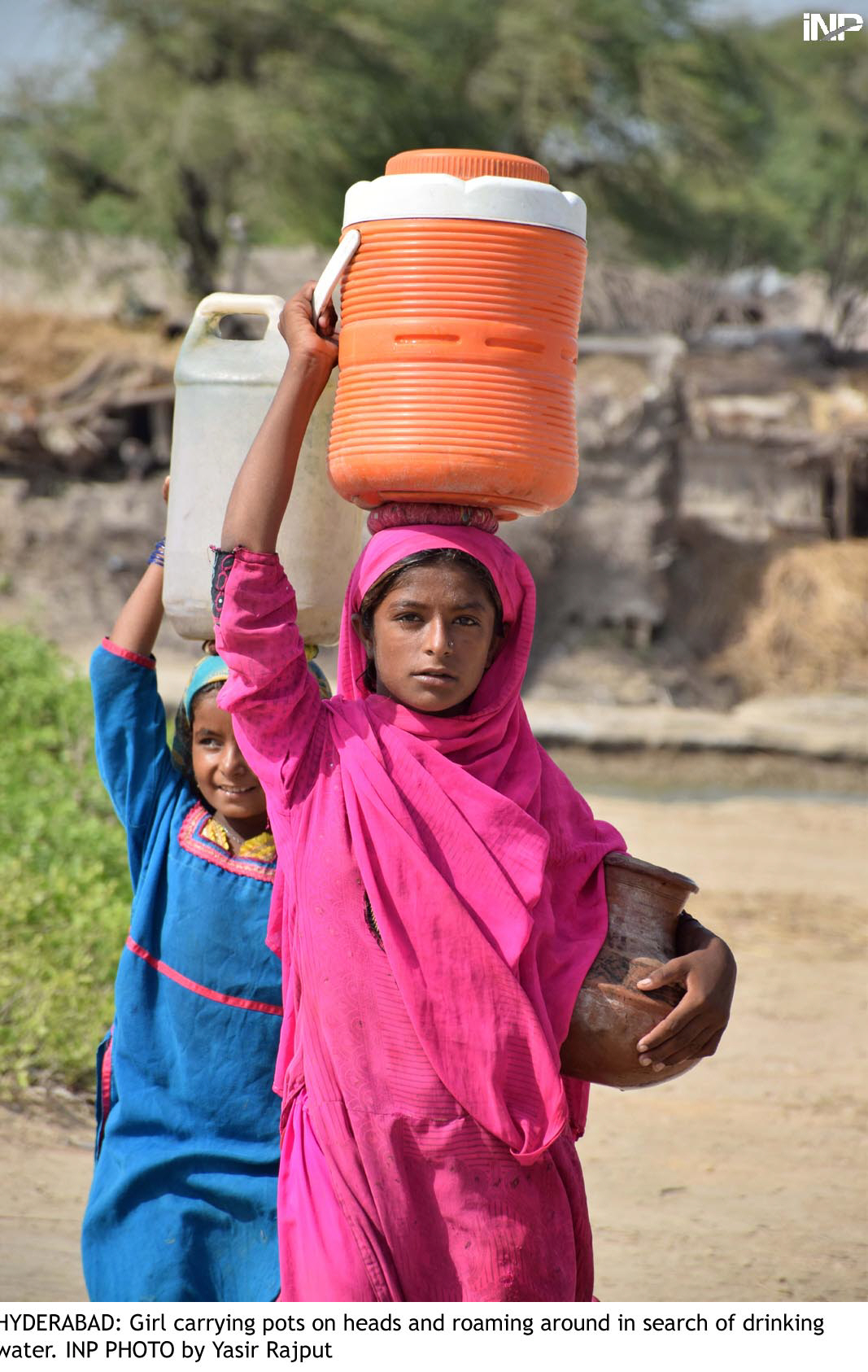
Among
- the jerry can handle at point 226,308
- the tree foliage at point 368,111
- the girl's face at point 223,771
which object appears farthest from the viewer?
the tree foliage at point 368,111

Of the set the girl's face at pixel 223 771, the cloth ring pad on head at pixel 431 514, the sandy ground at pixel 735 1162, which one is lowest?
the sandy ground at pixel 735 1162

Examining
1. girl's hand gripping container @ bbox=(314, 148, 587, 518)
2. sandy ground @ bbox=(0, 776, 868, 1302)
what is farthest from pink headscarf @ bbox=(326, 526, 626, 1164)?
sandy ground @ bbox=(0, 776, 868, 1302)

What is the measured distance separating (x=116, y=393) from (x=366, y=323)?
1518 cm

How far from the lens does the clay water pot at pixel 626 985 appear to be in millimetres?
1959

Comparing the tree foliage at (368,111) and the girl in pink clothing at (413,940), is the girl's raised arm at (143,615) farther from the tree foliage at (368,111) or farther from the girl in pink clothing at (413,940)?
the tree foliage at (368,111)

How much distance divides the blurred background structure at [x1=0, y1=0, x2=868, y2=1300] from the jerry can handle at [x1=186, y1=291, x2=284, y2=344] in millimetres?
2453

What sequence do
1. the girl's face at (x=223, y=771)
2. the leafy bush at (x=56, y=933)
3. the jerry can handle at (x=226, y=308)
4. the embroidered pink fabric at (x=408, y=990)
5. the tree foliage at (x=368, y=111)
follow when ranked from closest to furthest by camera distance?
the embroidered pink fabric at (x=408, y=990)
the jerry can handle at (x=226, y=308)
the girl's face at (x=223, y=771)
the leafy bush at (x=56, y=933)
the tree foliage at (x=368, y=111)

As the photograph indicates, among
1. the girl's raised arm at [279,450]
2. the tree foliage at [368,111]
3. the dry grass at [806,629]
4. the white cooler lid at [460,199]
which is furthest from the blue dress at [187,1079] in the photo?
the tree foliage at [368,111]

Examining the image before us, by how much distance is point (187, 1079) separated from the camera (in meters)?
2.54

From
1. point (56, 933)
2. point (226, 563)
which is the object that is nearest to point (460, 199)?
point (226, 563)

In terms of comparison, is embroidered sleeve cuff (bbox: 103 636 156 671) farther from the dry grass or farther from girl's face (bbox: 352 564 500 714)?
the dry grass

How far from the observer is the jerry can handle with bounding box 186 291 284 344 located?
97.3 inches

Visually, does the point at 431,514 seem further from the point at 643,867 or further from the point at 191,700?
the point at 191,700

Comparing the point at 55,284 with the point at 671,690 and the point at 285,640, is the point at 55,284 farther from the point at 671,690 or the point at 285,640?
the point at 285,640
